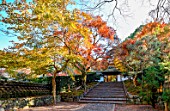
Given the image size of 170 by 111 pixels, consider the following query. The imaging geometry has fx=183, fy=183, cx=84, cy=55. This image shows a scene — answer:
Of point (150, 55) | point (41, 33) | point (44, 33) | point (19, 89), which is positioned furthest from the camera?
point (150, 55)

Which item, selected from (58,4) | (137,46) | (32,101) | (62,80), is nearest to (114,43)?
(137,46)

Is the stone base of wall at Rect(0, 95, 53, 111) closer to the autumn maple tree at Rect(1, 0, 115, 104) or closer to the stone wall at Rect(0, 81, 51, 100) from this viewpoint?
the stone wall at Rect(0, 81, 51, 100)

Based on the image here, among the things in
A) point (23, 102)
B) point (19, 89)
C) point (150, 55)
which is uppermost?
point (150, 55)

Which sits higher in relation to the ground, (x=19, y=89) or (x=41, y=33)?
(x=41, y=33)

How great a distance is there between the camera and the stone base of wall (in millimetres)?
9195

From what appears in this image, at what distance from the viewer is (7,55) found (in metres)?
9.48

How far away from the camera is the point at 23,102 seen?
34.7 feet

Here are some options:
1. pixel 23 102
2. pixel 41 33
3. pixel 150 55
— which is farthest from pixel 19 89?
pixel 150 55

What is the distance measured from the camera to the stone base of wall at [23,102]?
920 centimetres

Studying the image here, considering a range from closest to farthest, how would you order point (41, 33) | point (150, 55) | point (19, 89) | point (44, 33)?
point (41, 33), point (44, 33), point (19, 89), point (150, 55)

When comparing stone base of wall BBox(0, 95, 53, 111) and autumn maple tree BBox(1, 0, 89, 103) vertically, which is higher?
autumn maple tree BBox(1, 0, 89, 103)

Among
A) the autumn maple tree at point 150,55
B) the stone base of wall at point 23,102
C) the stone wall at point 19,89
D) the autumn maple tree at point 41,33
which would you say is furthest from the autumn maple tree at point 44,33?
the autumn maple tree at point 150,55

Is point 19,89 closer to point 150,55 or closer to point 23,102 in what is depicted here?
point 23,102

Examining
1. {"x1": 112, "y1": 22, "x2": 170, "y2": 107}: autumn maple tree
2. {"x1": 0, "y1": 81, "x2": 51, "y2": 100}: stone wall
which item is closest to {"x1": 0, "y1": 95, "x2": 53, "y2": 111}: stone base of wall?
{"x1": 0, "y1": 81, "x2": 51, "y2": 100}: stone wall
